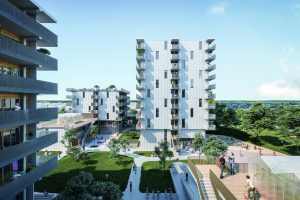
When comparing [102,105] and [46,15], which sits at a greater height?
[46,15]

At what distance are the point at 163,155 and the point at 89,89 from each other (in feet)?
156

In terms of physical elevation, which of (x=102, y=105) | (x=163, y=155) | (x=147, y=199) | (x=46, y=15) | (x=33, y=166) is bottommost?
(x=147, y=199)

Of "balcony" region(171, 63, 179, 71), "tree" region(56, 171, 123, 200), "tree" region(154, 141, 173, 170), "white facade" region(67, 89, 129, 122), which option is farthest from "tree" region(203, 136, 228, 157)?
"white facade" region(67, 89, 129, 122)

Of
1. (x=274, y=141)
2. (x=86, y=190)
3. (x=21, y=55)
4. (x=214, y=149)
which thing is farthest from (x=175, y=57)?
(x=86, y=190)

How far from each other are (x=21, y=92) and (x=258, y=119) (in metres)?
54.1

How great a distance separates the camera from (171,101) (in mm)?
59406

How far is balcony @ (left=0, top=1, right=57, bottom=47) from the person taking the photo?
16.3 meters

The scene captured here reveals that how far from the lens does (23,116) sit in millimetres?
19000

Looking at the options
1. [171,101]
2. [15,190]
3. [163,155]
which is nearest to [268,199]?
[15,190]

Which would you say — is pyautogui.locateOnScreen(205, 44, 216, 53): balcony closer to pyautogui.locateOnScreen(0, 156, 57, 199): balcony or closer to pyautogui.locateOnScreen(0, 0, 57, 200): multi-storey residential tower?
pyautogui.locateOnScreen(0, 0, 57, 200): multi-storey residential tower

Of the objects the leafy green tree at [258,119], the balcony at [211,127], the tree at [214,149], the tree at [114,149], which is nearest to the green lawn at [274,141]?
the leafy green tree at [258,119]

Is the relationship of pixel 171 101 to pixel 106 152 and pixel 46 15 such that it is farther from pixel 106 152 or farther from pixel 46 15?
pixel 46 15

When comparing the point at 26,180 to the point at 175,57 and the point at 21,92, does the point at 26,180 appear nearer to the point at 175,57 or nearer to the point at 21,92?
the point at 21,92

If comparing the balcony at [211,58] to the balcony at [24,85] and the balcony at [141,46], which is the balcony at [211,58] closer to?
the balcony at [141,46]
